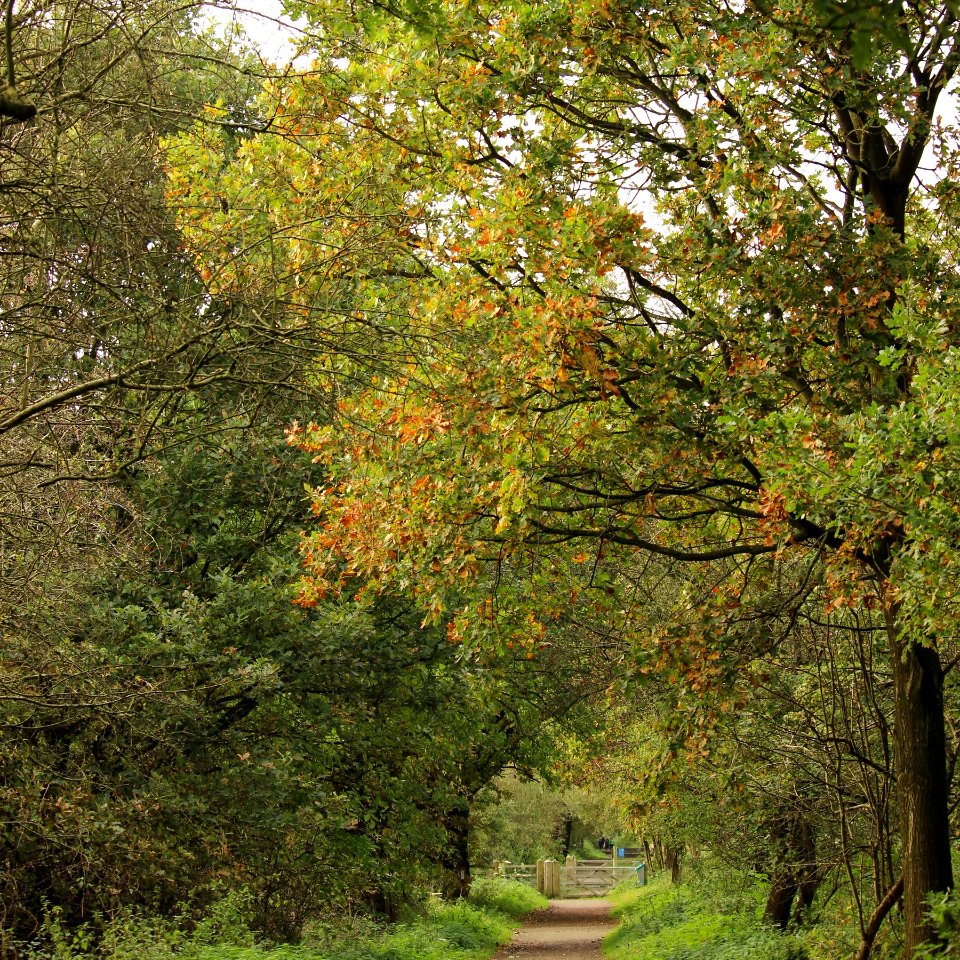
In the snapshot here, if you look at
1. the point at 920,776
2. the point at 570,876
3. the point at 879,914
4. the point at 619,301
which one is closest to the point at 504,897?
the point at 570,876

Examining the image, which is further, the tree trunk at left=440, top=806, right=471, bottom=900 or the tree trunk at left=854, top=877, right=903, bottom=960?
the tree trunk at left=440, top=806, right=471, bottom=900

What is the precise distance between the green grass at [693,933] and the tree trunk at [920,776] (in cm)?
673

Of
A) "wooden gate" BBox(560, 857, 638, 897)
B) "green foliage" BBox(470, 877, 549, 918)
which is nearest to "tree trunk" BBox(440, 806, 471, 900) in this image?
"green foliage" BBox(470, 877, 549, 918)

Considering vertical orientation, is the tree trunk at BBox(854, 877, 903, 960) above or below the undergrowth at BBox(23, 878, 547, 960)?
above

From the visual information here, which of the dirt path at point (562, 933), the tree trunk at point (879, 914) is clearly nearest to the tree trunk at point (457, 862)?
the dirt path at point (562, 933)

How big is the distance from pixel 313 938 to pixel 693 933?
7.73 metres

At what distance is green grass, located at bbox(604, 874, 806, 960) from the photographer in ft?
52.9

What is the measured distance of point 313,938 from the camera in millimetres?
17266

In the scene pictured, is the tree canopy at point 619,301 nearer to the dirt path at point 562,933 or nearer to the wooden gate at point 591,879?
the dirt path at point 562,933

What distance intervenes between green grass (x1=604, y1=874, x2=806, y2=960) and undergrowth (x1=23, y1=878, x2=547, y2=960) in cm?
306

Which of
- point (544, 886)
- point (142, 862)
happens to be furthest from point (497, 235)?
point (544, 886)

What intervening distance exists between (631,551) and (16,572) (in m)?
5.19

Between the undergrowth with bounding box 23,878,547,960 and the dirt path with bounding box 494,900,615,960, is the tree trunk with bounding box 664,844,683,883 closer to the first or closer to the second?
the dirt path with bounding box 494,900,615,960

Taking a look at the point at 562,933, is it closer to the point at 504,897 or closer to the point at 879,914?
the point at 504,897
